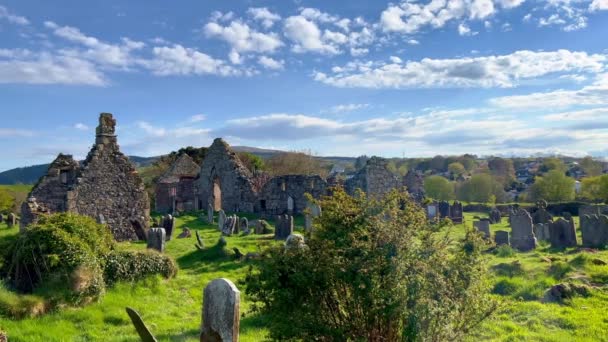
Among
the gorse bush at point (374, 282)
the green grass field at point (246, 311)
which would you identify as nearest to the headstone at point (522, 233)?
the green grass field at point (246, 311)

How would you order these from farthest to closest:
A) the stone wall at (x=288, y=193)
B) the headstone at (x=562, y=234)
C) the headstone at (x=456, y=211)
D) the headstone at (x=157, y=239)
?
the headstone at (x=456, y=211)
the stone wall at (x=288, y=193)
the headstone at (x=562, y=234)
the headstone at (x=157, y=239)

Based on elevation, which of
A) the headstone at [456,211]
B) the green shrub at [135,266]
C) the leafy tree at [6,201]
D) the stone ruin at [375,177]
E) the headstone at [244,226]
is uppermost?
the stone ruin at [375,177]

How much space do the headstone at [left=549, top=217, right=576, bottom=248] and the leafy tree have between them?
126 feet

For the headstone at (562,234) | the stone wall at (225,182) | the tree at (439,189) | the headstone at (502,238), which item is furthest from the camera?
the tree at (439,189)

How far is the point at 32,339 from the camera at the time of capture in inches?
263

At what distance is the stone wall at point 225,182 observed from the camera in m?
29.3

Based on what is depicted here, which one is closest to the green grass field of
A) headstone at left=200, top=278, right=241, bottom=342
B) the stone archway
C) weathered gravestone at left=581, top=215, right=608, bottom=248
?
headstone at left=200, top=278, right=241, bottom=342

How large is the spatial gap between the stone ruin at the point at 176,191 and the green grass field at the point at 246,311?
19984 mm

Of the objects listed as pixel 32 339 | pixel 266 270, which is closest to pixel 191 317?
pixel 32 339

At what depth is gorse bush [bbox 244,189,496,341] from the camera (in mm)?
4859

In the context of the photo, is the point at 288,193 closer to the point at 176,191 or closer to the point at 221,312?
the point at 176,191

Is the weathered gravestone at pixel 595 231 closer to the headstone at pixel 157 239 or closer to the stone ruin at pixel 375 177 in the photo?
the stone ruin at pixel 375 177

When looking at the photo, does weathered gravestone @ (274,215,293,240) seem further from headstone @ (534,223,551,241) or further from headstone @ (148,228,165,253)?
headstone @ (534,223,551,241)

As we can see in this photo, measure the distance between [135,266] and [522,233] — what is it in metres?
13.2
